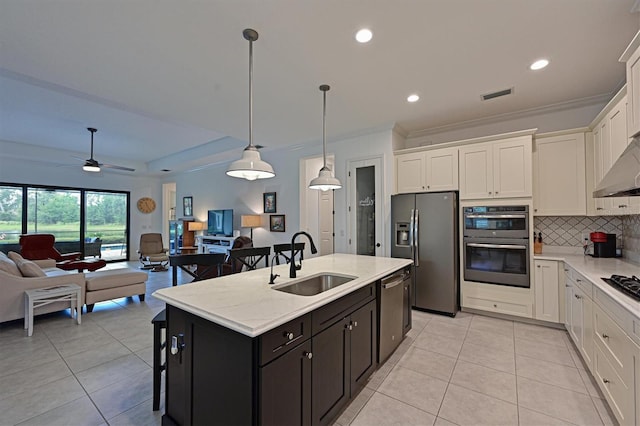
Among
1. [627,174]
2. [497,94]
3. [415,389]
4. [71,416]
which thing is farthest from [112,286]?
[497,94]

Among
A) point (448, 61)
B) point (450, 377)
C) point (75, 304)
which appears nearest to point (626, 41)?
point (448, 61)

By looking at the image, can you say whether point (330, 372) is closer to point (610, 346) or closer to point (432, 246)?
point (610, 346)

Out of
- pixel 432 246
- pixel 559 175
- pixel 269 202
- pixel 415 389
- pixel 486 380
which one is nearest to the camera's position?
pixel 415 389

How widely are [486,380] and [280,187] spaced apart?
4803mm

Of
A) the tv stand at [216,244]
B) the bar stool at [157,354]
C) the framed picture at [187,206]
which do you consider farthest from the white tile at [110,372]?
the framed picture at [187,206]

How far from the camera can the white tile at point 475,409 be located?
6.02ft

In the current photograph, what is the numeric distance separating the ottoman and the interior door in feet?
11.5

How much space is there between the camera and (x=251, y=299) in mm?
1628

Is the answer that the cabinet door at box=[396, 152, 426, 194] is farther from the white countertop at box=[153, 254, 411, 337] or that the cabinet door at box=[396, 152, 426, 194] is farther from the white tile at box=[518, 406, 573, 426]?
the white tile at box=[518, 406, 573, 426]

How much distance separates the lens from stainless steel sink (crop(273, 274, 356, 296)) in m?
2.22

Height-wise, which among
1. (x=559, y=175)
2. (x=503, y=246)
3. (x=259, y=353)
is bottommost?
(x=259, y=353)

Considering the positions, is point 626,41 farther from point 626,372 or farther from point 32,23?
point 32,23

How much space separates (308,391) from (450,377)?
4.90ft

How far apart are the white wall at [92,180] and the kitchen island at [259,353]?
302 inches
